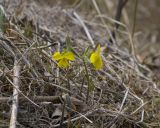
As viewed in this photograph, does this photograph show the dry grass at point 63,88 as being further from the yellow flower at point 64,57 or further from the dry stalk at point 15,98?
the yellow flower at point 64,57

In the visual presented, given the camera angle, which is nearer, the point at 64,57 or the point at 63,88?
the point at 64,57

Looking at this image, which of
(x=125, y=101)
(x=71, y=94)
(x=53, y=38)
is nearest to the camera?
(x=71, y=94)

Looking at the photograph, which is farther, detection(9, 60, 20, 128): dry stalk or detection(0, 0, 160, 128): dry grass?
detection(0, 0, 160, 128): dry grass

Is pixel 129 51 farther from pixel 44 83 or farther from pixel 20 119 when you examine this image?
pixel 20 119

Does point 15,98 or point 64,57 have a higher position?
point 64,57

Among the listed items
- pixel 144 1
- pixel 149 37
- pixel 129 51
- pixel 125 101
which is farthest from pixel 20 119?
pixel 144 1

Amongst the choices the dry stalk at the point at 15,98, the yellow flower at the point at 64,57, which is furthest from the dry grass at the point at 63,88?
the yellow flower at the point at 64,57

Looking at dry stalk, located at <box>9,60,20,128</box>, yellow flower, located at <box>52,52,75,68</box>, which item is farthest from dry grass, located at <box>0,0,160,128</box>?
yellow flower, located at <box>52,52,75,68</box>

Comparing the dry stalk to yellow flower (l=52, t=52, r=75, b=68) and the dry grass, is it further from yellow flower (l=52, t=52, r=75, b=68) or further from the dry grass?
yellow flower (l=52, t=52, r=75, b=68)
